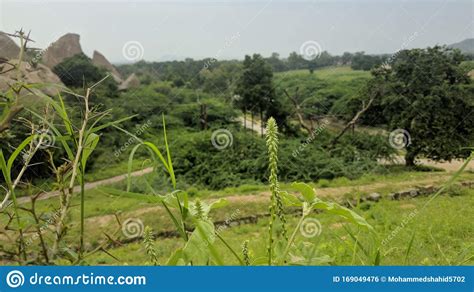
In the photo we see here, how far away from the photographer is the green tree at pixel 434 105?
13.6 metres

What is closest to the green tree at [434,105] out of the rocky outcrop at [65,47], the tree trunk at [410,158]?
the tree trunk at [410,158]

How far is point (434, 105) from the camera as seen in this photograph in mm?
13742

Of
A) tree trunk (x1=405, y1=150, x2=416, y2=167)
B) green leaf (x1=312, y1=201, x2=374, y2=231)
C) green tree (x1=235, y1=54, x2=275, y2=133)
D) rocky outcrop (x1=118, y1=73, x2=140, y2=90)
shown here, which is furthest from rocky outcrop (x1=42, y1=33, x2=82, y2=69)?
green leaf (x1=312, y1=201, x2=374, y2=231)

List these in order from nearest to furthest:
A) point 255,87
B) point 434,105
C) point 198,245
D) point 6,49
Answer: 1. point 198,245
2. point 6,49
3. point 434,105
4. point 255,87

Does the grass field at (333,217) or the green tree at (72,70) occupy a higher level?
the green tree at (72,70)

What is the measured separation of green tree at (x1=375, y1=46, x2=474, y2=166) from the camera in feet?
44.6

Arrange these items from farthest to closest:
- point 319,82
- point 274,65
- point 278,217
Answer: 1. point 274,65
2. point 319,82
3. point 278,217

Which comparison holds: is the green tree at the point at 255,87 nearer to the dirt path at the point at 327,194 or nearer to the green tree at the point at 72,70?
the green tree at the point at 72,70

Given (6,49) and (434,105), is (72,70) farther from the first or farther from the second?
(6,49)

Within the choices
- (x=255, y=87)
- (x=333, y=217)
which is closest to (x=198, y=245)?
(x=333, y=217)

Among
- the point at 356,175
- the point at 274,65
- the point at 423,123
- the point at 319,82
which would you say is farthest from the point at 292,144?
the point at 274,65

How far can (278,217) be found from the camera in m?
0.59

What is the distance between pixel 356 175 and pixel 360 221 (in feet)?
41.3
